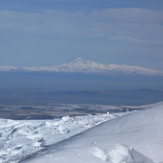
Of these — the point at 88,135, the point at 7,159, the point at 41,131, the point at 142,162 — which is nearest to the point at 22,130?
the point at 41,131

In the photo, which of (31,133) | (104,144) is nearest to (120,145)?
(104,144)

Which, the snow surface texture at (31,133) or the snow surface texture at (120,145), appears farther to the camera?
the snow surface texture at (31,133)

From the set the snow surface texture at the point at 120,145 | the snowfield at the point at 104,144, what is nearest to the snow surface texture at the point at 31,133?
the snowfield at the point at 104,144

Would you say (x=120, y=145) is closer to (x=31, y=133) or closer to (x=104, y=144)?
(x=104, y=144)

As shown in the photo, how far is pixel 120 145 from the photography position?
14.6 ft

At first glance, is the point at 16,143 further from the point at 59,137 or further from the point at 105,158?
the point at 105,158

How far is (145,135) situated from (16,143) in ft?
9.68

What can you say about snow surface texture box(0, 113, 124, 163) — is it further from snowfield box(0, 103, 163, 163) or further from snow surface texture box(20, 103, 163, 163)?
snow surface texture box(20, 103, 163, 163)

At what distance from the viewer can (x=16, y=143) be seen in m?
6.51

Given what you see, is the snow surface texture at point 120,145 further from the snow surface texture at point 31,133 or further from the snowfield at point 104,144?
the snow surface texture at point 31,133

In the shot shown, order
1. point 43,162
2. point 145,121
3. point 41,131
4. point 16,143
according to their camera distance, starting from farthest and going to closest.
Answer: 1. point 41,131
2. point 16,143
3. point 145,121
4. point 43,162

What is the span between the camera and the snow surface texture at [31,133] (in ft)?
19.4

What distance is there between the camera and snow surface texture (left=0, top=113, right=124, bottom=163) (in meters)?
5.91

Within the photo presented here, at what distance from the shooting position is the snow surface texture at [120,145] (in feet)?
13.6
